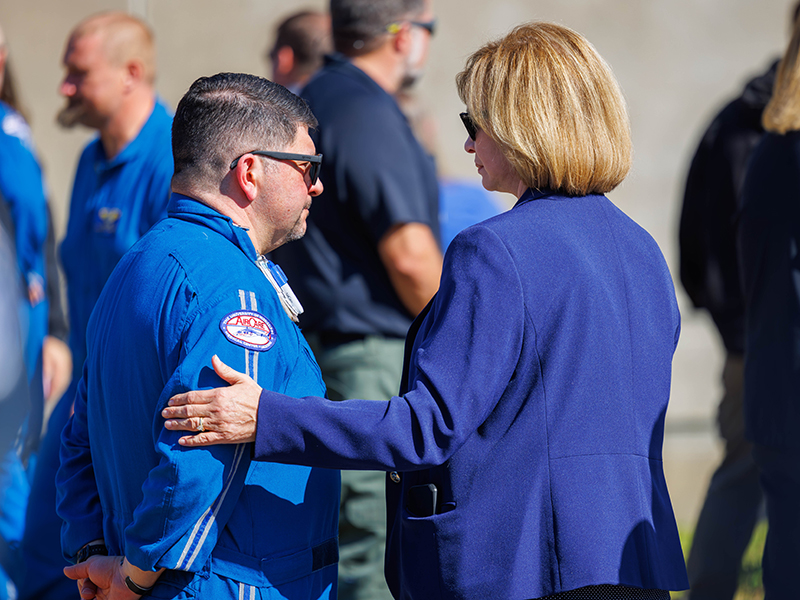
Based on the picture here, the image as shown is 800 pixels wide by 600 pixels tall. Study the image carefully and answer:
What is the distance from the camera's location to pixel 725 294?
3.88 meters

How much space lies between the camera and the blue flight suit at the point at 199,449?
1625mm

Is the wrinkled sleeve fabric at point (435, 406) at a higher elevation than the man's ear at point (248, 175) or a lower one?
lower

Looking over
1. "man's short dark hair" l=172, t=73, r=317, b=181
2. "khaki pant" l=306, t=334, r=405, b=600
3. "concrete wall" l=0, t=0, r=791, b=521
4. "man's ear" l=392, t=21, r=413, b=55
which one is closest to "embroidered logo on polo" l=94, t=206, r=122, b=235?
"khaki pant" l=306, t=334, r=405, b=600

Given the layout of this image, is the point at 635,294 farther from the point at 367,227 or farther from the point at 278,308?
the point at 367,227

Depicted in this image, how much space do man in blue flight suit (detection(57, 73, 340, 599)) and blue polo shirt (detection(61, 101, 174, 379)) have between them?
4.60 ft

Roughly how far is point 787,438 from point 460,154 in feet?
11.7

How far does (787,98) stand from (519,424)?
5.59 feet

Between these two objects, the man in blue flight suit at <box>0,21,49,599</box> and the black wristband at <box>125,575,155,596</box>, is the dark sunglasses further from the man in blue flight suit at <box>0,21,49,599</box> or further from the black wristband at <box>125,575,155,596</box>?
the man in blue flight suit at <box>0,21,49,599</box>

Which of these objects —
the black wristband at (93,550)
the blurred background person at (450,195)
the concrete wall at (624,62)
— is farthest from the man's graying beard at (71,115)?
the black wristband at (93,550)

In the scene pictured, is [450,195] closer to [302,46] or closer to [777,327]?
[302,46]

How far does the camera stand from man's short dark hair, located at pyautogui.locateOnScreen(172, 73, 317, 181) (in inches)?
71.4

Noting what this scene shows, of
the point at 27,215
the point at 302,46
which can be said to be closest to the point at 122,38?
the point at 27,215

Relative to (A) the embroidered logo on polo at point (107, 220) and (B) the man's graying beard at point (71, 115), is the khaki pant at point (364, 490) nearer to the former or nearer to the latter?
(A) the embroidered logo on polo at point (107, 220)

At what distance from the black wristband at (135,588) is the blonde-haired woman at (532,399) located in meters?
0.35
